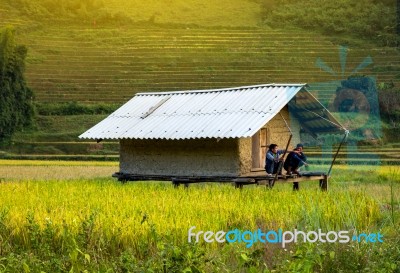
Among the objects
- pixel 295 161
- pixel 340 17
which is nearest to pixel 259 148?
pixel 295 161

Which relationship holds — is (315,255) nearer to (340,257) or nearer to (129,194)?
(340,257)

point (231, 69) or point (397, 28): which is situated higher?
point (397, 28)

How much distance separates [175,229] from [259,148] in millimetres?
7344

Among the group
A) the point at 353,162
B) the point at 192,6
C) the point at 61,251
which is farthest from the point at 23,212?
the point at 192,6

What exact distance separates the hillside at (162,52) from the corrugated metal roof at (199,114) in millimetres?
23699

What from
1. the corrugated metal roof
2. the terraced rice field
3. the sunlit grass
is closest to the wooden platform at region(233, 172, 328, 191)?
the corrugated metal roof

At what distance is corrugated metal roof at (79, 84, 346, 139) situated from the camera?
1334 centimetres

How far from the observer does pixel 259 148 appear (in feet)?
46.6

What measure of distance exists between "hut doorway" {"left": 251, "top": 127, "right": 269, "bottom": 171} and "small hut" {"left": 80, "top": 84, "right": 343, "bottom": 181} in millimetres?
17

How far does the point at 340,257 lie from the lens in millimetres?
6031

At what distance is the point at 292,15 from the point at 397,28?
9.44 metres

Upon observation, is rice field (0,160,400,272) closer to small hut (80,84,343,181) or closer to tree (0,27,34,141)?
small hut (80,84,343,181)

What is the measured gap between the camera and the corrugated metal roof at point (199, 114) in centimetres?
1334

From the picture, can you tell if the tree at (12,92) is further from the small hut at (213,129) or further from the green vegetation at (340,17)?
the green vegetation at (340,17)
